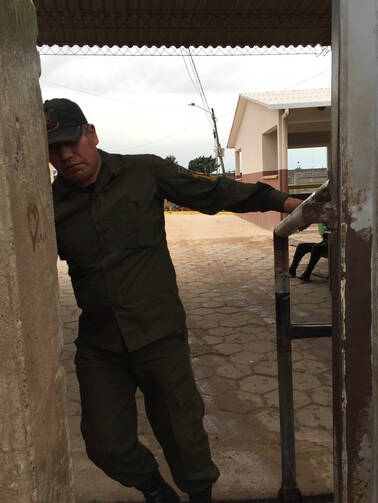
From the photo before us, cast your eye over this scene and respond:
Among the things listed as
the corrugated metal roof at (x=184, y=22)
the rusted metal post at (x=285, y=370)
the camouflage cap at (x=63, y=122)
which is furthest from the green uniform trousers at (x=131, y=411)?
the corrugated metal roof at (x=184, y=22)

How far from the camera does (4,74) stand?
90 cm

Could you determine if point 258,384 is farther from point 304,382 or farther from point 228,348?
point 228,348

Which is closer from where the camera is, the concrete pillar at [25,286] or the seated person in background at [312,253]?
the concrete pillar at [25,286]

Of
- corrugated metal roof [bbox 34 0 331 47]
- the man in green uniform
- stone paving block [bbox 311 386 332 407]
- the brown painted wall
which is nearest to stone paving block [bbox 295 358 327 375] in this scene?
stone paving block [bbox 311 386 332 407]

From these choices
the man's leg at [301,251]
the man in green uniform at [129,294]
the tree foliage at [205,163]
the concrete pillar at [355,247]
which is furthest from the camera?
the tree foliage at [205,163]

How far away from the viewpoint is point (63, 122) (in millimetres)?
1614

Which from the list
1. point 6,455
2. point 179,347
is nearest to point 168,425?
point 179,347

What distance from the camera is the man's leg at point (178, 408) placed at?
1.76 metres

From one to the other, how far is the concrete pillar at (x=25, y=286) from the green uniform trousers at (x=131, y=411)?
60 cm

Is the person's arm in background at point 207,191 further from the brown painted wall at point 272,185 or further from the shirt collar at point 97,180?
the brown painted wall at point 272,185

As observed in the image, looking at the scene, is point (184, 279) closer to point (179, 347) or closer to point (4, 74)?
point (179, 347)

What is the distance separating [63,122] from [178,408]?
44.9 inches

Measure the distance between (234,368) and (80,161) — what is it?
2355 millimetres

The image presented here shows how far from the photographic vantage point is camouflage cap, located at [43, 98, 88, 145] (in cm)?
160
